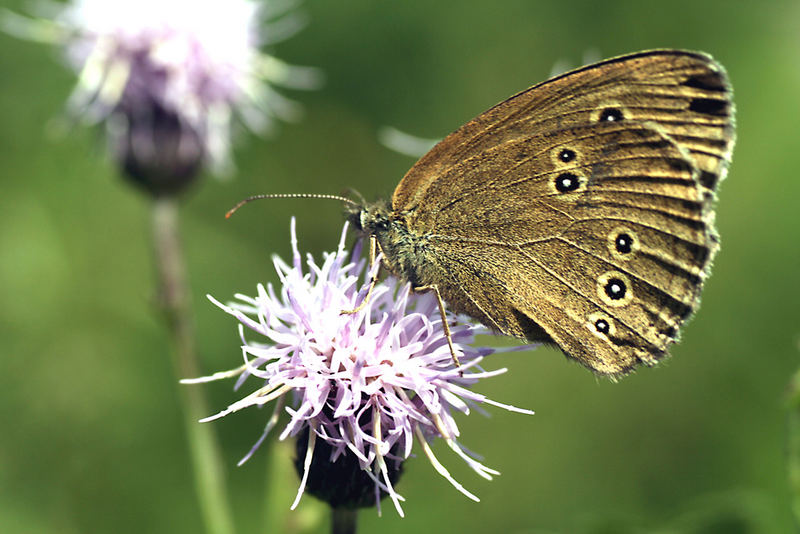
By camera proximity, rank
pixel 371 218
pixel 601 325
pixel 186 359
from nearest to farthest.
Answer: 1. pixel 601 325
2. pixel 371 218
3. pixel 186 359

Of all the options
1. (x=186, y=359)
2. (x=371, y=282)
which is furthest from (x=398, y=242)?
(x=186, y=359)

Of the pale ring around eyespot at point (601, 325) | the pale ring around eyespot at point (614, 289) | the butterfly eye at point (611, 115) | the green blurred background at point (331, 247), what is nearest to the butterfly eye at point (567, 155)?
the butterfly eye at point (611, 115)

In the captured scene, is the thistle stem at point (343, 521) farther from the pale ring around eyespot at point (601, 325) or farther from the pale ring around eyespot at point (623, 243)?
the pale ring around eyespot at point (623, 243)

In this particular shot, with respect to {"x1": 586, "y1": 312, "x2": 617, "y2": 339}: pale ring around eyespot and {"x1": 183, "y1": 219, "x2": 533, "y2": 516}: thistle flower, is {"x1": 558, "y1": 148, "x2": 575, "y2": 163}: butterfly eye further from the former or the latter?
{"x1": 183, "y1": 219, "x2": 533, "y2": 516}: thistle flower

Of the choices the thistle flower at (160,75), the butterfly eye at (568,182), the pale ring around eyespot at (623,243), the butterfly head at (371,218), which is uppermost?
the thistle flower at (160,75)

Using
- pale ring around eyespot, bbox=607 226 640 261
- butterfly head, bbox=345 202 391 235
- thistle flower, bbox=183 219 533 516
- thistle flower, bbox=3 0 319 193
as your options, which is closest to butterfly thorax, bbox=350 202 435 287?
butterfly head, bbox=345 202 391 235

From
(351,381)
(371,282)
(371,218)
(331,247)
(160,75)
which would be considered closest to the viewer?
(351,381)

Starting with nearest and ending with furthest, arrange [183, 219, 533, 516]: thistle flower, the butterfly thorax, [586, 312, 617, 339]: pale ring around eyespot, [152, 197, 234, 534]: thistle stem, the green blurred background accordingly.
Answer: [183, 219, 533, 516]: thistle flower
[586, 312, 617, 339]: pale ring around eyespot
the butterfly thorax
[152, 197, 234, 534]: thistle stem
the green blurred background

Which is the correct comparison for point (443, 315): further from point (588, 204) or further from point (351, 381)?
point (588, 204)
